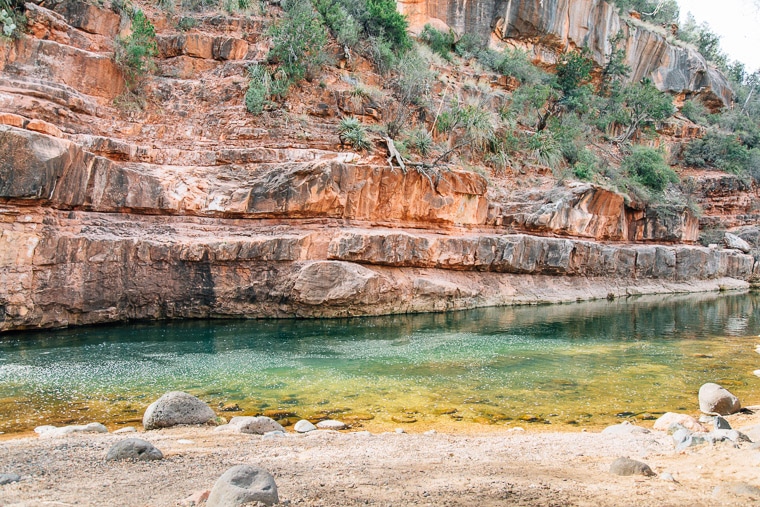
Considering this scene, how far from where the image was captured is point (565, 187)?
88.6 feet

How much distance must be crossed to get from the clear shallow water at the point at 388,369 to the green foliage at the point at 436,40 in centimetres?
2307

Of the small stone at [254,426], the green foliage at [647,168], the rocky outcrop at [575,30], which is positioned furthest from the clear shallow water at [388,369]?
the rocky outcrop at [575,30]

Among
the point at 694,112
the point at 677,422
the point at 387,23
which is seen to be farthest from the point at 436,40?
the point at 677,422

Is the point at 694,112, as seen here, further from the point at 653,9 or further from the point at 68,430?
the point at 68,430

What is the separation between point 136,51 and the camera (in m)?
21.6

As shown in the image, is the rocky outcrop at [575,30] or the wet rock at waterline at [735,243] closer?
the wet rock at waterline at [735,243]

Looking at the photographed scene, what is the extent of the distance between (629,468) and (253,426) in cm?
440

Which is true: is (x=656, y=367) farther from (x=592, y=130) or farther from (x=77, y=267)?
(x=592, y=130)

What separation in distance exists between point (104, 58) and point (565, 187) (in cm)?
2295

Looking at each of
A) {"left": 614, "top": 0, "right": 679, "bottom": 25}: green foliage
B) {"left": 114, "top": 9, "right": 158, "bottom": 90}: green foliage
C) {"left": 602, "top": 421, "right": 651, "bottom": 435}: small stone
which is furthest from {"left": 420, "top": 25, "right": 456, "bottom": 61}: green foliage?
{"left": 602, "top": 421, "right": 651, "bottom": 435}: small stone

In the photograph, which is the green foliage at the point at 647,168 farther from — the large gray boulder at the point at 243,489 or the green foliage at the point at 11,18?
the large gray boulder at the point at 243,489

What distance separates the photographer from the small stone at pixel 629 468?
4320mm

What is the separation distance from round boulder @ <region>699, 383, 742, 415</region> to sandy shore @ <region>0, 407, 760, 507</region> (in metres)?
2.15

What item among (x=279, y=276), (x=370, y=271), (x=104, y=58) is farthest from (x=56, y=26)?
(x=370, y=271)
